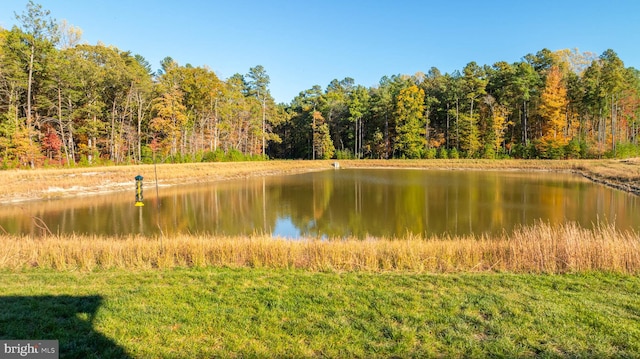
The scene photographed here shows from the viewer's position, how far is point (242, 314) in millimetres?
4508

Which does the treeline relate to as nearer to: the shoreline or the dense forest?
the dense forest

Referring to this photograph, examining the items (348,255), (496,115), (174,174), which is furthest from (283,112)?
(348,255)

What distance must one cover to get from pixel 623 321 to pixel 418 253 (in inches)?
146

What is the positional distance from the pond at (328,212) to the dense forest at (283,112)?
16.7 m

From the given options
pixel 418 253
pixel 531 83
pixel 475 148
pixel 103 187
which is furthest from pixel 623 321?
pixel 531 83

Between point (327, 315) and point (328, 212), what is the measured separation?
12.6 meters

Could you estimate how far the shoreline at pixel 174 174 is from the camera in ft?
68.2
